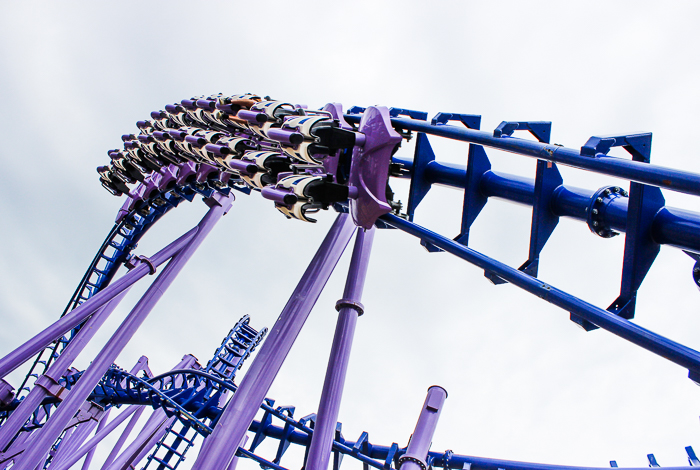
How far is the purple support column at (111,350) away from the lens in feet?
23.1

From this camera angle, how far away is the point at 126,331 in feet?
25.7

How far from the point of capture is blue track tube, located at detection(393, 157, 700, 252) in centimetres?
238

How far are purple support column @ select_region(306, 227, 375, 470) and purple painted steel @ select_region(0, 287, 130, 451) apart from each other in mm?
4415

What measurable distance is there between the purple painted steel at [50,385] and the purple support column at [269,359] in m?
4.35

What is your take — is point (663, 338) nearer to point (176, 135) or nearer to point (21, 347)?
point (176, 135)

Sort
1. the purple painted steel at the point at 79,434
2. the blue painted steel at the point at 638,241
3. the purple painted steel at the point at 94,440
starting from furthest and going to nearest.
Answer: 1. the purple painted steel at the point at 79,434
2. the purple painted steel at the point at 94,440
3. the blue painted steel at the point at 638,241

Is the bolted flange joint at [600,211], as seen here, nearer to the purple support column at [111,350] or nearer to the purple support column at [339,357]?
the purple support column at [339,357]

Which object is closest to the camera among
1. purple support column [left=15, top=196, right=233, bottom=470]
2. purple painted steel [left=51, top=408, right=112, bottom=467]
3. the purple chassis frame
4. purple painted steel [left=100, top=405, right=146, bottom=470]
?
the purple chassis frame

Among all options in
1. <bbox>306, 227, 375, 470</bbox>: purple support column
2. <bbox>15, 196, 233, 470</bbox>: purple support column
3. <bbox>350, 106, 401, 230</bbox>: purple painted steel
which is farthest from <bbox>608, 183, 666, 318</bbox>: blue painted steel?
<bbox>15, 196, 233, 470</bbox>: purple support column

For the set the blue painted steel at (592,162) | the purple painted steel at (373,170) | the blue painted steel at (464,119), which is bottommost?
the blue painted steel at (592,162)

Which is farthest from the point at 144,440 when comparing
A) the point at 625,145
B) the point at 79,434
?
the point at 625,145

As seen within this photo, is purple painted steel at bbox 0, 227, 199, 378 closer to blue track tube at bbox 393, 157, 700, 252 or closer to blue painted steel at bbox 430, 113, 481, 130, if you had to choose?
blue track tube at bbox 393, 157, 700, 252

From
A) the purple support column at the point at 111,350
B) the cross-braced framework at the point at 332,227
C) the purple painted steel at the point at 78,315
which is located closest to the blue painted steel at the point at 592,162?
the cross-braced framework at the point at 332,227

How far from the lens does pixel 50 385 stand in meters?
8.30
